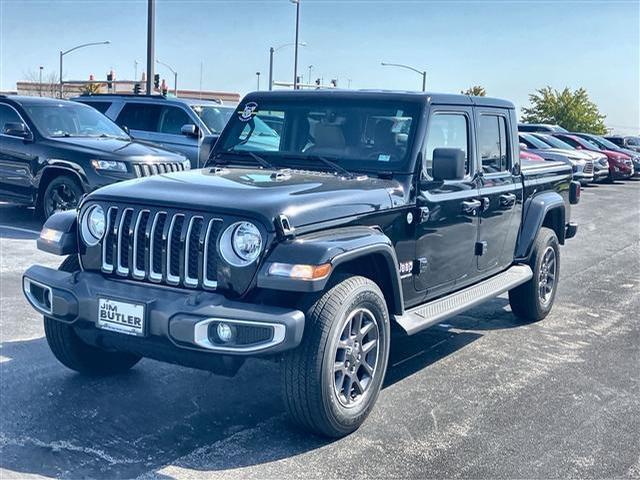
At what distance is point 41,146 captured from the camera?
10.8 meters

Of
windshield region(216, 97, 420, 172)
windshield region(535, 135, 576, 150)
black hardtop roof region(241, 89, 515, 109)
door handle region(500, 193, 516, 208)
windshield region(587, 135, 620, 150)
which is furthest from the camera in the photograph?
windshield region(587, 135, 620, 150)

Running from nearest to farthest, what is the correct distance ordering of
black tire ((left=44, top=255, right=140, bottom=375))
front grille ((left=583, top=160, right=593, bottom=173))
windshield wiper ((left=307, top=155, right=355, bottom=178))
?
black tire ((left=44, top=255, right=140, bottom=375)), windshield wiper ((left=307, top=155, right=355, bottom=178)), front grille ((left=583, top=160, right=593, bottom=173))

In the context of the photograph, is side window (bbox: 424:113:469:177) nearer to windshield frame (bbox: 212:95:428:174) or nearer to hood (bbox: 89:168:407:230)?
windshield frame (bbox: 212:95:428:174)

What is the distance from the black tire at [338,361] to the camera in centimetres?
404

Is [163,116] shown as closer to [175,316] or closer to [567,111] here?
[175,316]

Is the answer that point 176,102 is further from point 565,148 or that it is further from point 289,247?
point 565,148

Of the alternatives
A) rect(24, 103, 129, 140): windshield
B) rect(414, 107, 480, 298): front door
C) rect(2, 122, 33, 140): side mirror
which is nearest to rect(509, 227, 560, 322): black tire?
rect(414, 107, 480, 298): front door

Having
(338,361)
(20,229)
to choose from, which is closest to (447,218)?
(338,361)

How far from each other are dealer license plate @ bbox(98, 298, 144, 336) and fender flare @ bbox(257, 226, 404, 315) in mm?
644

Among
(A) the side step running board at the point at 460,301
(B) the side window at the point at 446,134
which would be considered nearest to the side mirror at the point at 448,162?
(B) the side window at the point at 446,134

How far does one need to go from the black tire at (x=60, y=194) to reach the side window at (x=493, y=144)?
6062mm

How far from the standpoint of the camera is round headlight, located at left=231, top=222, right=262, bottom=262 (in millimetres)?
4047

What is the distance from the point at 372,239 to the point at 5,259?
5.68 m

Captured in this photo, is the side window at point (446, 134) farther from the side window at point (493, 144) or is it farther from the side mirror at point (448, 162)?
the side window at point (493, 144)
